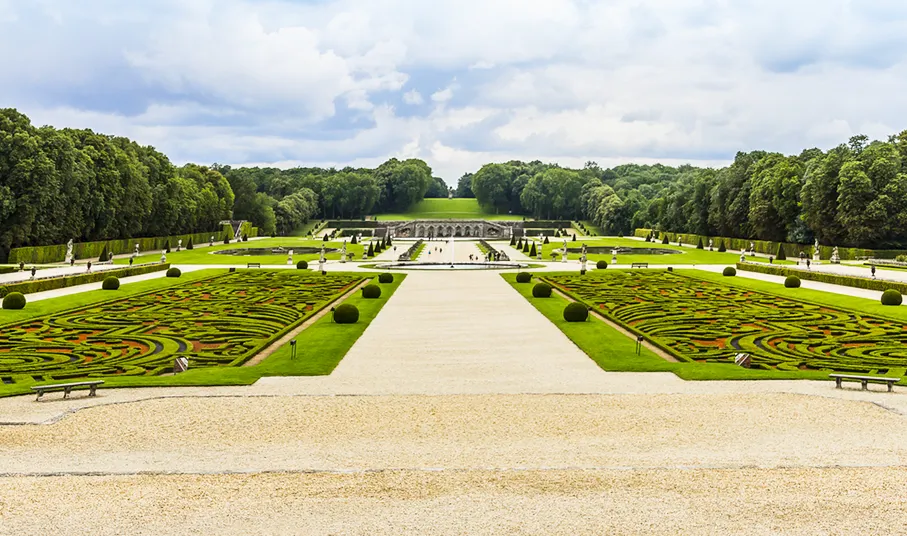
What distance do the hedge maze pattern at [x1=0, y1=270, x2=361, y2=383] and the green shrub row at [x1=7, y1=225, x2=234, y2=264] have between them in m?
20.7

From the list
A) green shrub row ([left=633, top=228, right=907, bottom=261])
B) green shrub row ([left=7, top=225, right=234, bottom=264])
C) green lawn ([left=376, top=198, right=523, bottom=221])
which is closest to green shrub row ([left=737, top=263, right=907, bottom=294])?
green shrub row ([left=633, top=228, right=907, bottom=261])

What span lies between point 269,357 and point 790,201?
58.9 metres

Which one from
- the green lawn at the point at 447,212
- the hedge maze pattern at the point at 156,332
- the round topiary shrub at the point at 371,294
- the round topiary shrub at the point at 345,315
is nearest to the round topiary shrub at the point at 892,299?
the round topiary shrub at the point at 371,294

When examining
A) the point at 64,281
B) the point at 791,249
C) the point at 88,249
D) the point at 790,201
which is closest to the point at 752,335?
the point at 64,281

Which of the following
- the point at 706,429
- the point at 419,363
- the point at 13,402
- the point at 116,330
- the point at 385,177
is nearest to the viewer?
the point at 706,429

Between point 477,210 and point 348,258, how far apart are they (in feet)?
354

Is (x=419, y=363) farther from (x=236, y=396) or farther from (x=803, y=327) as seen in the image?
(x=803, y=327)

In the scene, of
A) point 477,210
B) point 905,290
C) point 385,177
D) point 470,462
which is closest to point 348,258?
point 905,290

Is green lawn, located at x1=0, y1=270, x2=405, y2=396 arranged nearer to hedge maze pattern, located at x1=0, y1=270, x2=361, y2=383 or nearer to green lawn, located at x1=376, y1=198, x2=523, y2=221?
hedge maze pattern, located at x1=0, y1=270, x2=361, y2=383

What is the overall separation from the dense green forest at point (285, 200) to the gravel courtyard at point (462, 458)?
42.3m

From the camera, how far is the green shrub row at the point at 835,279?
33550 mm

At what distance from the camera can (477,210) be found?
552ft

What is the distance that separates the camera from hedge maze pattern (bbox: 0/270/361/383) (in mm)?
17984

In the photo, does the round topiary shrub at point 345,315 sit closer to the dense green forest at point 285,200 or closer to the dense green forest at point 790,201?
the dense green forest at point 285,200
